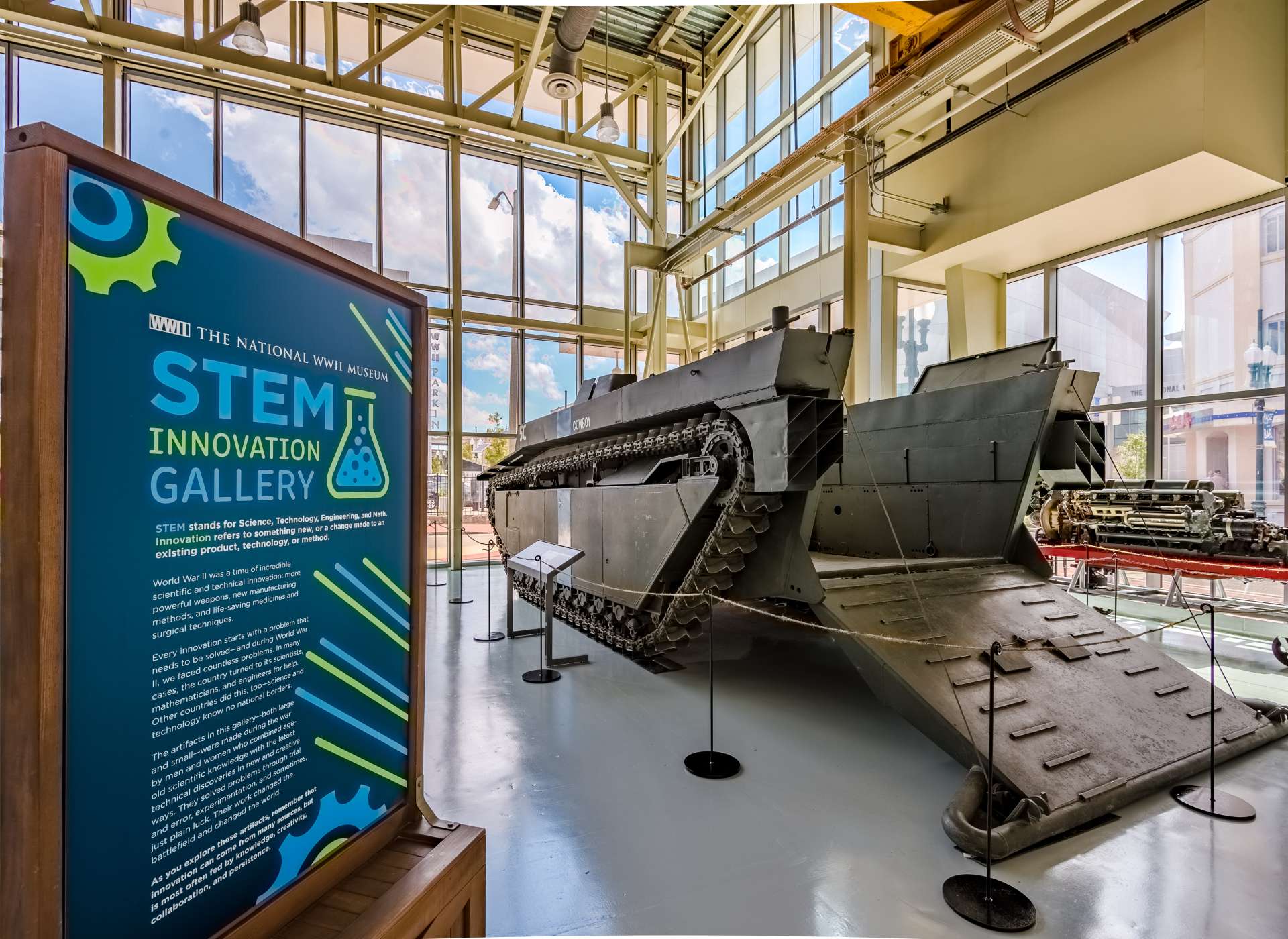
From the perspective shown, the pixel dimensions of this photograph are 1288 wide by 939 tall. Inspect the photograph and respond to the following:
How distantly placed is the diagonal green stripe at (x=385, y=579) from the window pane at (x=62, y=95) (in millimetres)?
13310

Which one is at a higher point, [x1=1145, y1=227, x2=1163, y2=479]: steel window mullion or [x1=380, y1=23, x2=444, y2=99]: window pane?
[x1=380, y1=23, x2=444, y2=99]: window pane

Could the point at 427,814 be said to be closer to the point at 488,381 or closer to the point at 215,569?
the point at 215,569

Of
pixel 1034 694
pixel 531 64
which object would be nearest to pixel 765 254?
pixel 531 64

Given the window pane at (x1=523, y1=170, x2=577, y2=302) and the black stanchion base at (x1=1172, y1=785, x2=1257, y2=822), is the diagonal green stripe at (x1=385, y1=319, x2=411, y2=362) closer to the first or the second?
the black stanchion base at (x1=1172, y1=785, x2=1257, y2=822)

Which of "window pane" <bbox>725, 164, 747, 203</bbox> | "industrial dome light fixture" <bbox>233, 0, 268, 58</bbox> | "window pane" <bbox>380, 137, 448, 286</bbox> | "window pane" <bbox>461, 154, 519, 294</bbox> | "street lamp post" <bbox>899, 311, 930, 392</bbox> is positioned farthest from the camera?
"window pane" <bbox>725, 164, 747, 203</bbox>

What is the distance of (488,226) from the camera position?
13570 millimetres

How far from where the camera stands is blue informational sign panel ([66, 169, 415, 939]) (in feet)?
3.56

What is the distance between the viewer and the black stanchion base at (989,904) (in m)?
2.35

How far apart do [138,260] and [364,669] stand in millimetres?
1037

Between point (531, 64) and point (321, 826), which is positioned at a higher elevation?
point (531, 64)

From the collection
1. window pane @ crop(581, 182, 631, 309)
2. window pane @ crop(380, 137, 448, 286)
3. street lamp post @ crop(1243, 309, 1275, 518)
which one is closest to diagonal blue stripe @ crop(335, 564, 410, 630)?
street lamp post @ crop(1243, 309, 1275, 518)

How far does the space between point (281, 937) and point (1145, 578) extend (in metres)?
12.0

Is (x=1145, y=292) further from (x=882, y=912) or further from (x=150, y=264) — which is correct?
(x=150, y=264)

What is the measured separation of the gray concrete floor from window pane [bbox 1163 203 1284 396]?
17.3ft
